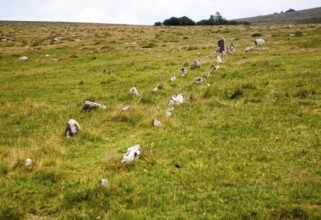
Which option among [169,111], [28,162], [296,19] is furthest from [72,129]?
[296,19]

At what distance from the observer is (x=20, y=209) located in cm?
748

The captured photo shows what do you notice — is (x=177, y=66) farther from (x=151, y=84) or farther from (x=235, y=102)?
(x=235, y=102)

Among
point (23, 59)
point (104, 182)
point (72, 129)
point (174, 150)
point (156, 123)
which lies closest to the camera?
point (104, 182)

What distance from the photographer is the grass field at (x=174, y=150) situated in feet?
25.2

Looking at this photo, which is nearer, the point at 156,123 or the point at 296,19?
the point at 156,123

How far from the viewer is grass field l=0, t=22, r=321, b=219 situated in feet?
25.2

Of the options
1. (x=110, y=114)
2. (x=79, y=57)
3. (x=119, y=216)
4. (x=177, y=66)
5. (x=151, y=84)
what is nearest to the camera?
(x=119, y=216)

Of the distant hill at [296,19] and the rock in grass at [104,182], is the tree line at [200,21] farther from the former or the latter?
the rock in grass at [104,182]

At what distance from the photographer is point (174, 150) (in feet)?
35.3

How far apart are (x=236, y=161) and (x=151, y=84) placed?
12788 mm

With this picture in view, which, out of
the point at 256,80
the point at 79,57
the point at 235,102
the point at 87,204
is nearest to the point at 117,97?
the point at 235,102

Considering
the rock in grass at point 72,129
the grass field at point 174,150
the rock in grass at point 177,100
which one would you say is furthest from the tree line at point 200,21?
the rock in grass at point 72,129

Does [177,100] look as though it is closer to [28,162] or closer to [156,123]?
[156,123]

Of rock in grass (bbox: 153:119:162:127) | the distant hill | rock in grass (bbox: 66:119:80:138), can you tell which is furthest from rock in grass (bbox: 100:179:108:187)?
the distant hill
